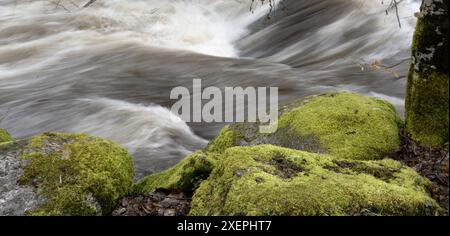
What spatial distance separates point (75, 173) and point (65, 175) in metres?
0.08

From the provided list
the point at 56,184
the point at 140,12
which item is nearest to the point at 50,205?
the point at 56,184

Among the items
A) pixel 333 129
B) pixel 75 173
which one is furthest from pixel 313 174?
pixel 75 173

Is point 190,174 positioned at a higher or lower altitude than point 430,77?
lower

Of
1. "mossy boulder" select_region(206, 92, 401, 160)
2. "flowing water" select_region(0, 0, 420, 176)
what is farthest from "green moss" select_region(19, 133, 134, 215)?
"flowing water" select_region(0, 0, 420, 176)

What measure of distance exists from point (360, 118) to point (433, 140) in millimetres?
899

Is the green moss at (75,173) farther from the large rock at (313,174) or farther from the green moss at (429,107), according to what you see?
the green moss at (429,107)

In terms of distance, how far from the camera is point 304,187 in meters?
3.78

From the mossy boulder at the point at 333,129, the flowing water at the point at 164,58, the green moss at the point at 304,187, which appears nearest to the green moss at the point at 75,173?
the green moss at the point at 304,187

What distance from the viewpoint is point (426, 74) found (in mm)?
4820

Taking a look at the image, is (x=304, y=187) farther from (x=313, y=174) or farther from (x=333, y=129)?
(x=333, y=129)

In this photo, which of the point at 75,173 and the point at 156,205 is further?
the point at 75,173

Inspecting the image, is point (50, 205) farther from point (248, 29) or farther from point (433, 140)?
point (248, 29)

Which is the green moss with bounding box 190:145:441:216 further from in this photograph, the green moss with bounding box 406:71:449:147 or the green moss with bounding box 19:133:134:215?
the green moss with bounding box 19:133:134:215
